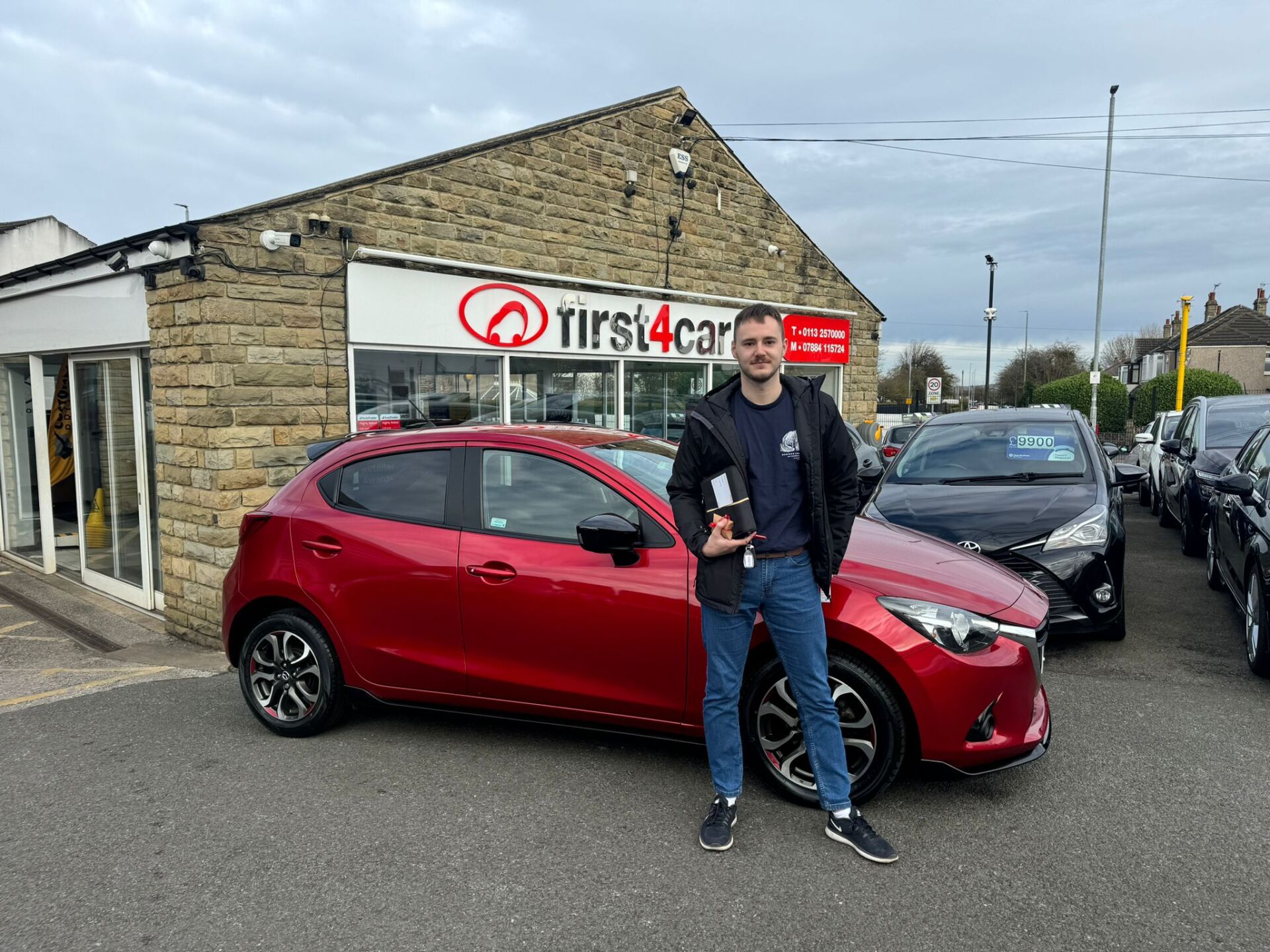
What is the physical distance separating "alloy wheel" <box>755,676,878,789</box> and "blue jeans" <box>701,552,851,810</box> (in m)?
0.14

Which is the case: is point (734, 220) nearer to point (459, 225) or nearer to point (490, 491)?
point (459, 225)

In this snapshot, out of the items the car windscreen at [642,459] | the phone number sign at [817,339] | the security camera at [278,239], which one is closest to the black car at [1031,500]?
the car windscreen at [642,459]

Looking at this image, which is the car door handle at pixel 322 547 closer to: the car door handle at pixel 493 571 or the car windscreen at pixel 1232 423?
the car door handle at pixel 493 571

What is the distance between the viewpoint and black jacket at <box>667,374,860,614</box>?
309 centimetres

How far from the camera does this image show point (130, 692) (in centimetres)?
535

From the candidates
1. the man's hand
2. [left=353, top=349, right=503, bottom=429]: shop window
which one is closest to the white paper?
the man's hand

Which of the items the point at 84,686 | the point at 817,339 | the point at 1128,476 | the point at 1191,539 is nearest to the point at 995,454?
the point at 1128,476

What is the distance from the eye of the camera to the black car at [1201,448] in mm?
8562

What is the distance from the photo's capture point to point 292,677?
A: 172 inches

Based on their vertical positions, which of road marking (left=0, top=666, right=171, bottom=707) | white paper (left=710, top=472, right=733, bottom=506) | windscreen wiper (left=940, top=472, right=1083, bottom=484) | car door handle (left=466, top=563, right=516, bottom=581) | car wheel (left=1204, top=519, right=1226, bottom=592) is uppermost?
white paper (left=710, top=472, right=733, bottom=506)

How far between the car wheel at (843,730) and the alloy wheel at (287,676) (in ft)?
7.27

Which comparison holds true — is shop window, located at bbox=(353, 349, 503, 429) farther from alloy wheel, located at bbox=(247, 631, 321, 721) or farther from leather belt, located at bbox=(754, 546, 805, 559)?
leather belt, located at bbox=(754, 546, 805, 559)

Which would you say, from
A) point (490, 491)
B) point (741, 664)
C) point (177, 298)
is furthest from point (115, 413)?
point (741, 664)

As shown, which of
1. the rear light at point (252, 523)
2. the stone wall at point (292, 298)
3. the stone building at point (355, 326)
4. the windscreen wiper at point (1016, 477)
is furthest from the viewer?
the stone building at point (355, 326)
